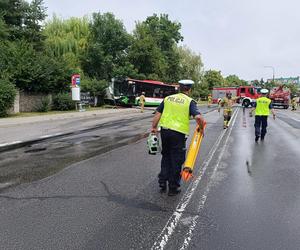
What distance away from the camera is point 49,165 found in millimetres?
9141

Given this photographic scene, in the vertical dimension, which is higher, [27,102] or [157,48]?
[157,48]

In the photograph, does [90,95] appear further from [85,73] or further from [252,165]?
[252,165]

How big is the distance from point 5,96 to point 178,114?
2143cm

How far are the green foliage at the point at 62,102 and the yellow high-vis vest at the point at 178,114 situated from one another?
2831 centimetres

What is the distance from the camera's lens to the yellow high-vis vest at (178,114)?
21.3ft

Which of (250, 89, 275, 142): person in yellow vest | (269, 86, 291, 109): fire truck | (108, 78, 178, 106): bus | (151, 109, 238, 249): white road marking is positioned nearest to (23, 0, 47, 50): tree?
(108, 78, 178, 106): bus

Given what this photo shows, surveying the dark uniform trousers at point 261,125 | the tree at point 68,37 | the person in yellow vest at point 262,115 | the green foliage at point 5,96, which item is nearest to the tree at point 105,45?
the tree at point 68,37

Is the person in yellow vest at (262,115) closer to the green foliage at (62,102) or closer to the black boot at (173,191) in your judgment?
the black boot at (173,191)

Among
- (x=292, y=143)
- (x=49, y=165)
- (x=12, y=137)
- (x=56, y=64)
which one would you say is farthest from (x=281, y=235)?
(x=56, y=64)

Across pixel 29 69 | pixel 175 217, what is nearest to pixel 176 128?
pixel 175 217

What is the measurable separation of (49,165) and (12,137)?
645cm

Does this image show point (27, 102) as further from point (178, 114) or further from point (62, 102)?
point (178, 114)

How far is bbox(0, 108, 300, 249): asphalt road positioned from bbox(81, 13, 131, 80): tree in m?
40.4

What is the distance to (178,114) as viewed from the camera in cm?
652
